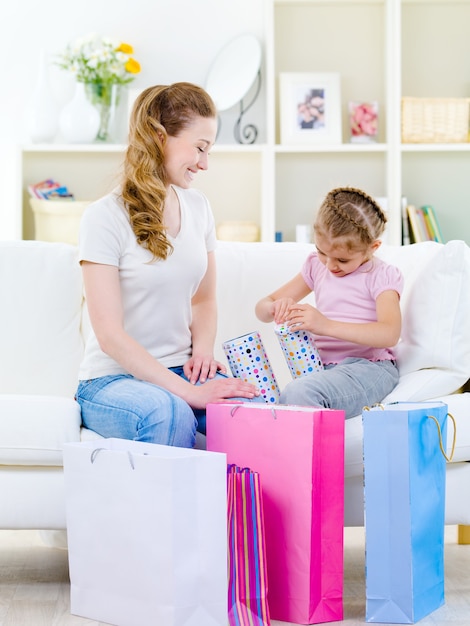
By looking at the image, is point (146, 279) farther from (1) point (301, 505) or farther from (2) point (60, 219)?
(2) point (60, 219)

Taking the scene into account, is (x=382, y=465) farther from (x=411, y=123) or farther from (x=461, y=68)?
(x=461, y=68)

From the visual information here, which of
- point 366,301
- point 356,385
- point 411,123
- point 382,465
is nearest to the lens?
point 382,465

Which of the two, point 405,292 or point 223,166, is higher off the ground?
point 223,166

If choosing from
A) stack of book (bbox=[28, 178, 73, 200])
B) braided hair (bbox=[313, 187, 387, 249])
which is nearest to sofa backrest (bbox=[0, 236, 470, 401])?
braided hair (bbox=[313, 187, 387, 249])

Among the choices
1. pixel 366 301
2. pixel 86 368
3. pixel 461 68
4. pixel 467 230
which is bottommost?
pixel 86 368

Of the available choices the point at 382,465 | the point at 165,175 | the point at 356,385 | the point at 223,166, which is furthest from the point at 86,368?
the point at 223,166

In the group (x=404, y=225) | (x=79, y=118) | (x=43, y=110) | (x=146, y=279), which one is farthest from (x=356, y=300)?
(x=43, y=110)

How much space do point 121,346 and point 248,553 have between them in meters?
0.53

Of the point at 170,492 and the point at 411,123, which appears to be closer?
the point at 170,492

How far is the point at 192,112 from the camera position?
→ 6.63 ft

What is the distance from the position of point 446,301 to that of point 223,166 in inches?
79.4

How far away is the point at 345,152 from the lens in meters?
3.89

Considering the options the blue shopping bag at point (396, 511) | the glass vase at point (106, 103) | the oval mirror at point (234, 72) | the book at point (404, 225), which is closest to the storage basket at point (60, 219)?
the glass vase at point (106, 103)

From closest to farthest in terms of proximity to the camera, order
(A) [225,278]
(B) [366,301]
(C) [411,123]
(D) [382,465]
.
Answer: (D) [382,465], (B) [366,301], (A) [225,278], (C) [411,123]
